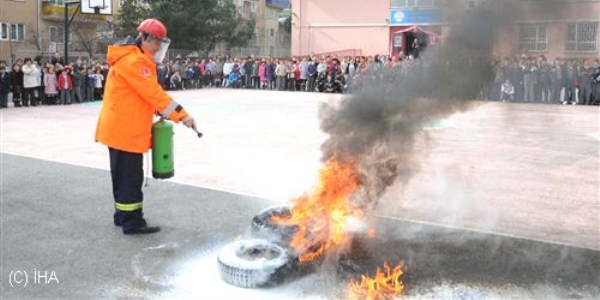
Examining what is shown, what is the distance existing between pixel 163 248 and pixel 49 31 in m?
40.6

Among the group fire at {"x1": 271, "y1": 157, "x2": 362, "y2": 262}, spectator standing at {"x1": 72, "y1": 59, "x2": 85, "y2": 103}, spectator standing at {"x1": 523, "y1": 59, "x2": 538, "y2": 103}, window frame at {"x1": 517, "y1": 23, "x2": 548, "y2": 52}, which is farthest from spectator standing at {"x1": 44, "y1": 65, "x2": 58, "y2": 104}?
window frame at {"x1": 517, "y1": 23, "x2": 548, "y2": 52}

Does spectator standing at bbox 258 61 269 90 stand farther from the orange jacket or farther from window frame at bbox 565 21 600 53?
window frame at bbox 565 21 600 53

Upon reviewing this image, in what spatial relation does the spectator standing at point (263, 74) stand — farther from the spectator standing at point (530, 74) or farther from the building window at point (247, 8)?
the building window at point (247, 8)

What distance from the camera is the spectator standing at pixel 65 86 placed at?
18.8 m

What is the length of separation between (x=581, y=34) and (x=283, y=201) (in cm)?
334

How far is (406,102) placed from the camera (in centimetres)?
490

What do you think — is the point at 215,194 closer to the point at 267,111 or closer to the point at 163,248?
the point at 163,248

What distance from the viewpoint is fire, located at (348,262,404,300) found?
3999 mm

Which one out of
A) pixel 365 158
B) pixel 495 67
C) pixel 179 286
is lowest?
pixel 179 286

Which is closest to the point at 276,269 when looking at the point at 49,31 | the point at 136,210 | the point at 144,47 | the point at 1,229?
the point at 136,210

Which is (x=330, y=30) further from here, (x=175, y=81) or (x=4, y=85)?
(x=4, y=85)

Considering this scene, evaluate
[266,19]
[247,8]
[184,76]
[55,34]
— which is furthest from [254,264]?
[266,19]

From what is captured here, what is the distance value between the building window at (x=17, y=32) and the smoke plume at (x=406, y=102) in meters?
38.6

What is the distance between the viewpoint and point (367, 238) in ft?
17.1
